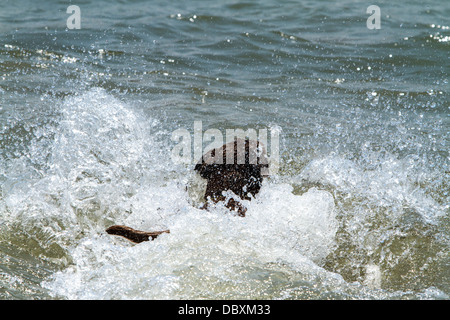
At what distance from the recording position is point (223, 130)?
17.6 ft

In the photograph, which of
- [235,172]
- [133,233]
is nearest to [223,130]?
[235,172]

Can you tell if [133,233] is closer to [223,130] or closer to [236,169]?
[236,169]

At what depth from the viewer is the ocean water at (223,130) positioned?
3027mm

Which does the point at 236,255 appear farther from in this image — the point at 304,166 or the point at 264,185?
the point at 304,166

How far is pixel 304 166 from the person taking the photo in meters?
4.62

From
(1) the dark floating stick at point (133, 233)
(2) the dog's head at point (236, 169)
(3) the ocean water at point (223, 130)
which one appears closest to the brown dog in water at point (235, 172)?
(2) the dog's head at point (236, 169)

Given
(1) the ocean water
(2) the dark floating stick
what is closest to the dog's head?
(1) the ocean water

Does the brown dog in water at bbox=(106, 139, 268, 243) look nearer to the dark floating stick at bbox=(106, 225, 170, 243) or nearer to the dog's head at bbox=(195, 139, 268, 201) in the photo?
the dog's head at bbox=(195, 139, 268, 201)

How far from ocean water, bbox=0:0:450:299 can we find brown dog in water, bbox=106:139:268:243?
4.0 inches

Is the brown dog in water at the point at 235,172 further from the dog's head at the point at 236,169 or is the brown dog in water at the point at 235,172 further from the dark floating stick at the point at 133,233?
the dark floating stick at the point at 133,233

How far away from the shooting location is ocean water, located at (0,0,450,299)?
9.93 feet

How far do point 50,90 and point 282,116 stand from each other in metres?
2.44

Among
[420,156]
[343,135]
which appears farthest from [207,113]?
[420,156]

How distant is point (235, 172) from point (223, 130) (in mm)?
1908
